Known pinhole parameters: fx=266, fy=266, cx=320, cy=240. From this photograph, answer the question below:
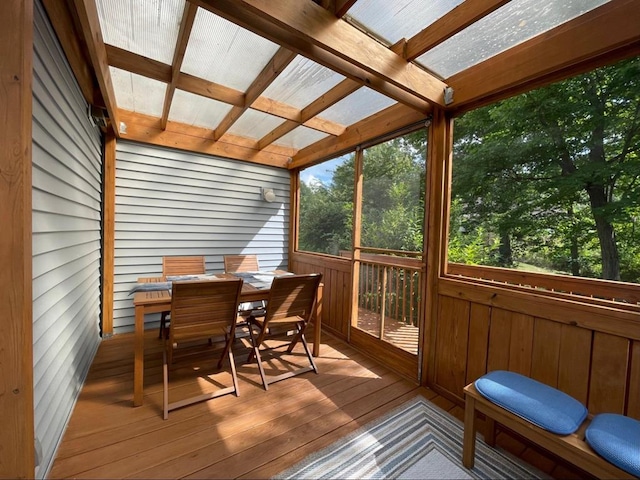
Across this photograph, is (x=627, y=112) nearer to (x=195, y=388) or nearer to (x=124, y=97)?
(x=195, y=388)

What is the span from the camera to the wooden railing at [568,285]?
1806 millimetres

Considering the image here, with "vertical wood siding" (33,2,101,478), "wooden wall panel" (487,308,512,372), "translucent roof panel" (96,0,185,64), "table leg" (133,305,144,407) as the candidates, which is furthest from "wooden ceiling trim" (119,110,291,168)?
"wooden wall panel" (487,308,512,372)

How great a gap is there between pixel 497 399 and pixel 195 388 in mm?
2296

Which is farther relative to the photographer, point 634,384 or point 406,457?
point 406,457

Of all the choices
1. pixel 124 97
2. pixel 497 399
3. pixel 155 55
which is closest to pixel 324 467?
pixel 497 399

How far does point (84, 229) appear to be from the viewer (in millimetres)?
2541

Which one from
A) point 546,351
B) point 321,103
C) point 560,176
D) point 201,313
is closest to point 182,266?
point 201,313

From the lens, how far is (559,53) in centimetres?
167

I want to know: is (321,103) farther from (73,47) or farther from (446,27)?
(73,47)

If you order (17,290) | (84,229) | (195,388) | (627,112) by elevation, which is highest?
(627,112)

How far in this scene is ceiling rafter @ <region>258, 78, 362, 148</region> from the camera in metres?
2.37

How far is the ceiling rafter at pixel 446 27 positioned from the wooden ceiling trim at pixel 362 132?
722 millimetres

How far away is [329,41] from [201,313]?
2147mm

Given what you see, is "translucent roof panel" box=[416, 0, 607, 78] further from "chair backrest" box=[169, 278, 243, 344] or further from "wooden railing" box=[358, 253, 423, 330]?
"chair backrest" box=[169, 278, 243, 344]
